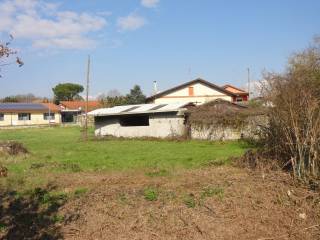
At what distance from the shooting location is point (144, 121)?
1312 inches

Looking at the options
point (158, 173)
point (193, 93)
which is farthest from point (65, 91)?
point (158, 173)

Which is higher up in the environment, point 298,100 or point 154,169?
point 298,100

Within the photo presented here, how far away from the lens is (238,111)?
2505 cm

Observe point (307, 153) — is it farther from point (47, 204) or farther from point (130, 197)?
point (47, 204)

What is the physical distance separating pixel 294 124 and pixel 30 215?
5918 millimetres

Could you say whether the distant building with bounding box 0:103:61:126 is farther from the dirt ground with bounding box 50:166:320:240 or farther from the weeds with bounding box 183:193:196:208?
the weeds with bounding box 183:193:196:208

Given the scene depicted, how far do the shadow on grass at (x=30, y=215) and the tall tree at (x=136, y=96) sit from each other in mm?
52102

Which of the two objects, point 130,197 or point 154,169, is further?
point 154,169

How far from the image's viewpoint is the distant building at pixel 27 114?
58500 mm

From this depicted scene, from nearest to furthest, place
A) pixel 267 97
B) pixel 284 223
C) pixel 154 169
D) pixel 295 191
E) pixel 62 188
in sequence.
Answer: pixel 284 223 → pixel 295 191 → pixel 62 188 → pixel 267 97 → pixel 154 169

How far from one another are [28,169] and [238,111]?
50.6 ft

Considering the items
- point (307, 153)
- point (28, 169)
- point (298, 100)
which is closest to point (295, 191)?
point (307, 153)

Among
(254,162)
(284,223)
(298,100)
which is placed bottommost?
(284,223)

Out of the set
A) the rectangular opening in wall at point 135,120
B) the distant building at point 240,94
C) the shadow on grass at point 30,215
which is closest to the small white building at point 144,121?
the rectangular opening in wall at point 135,120
